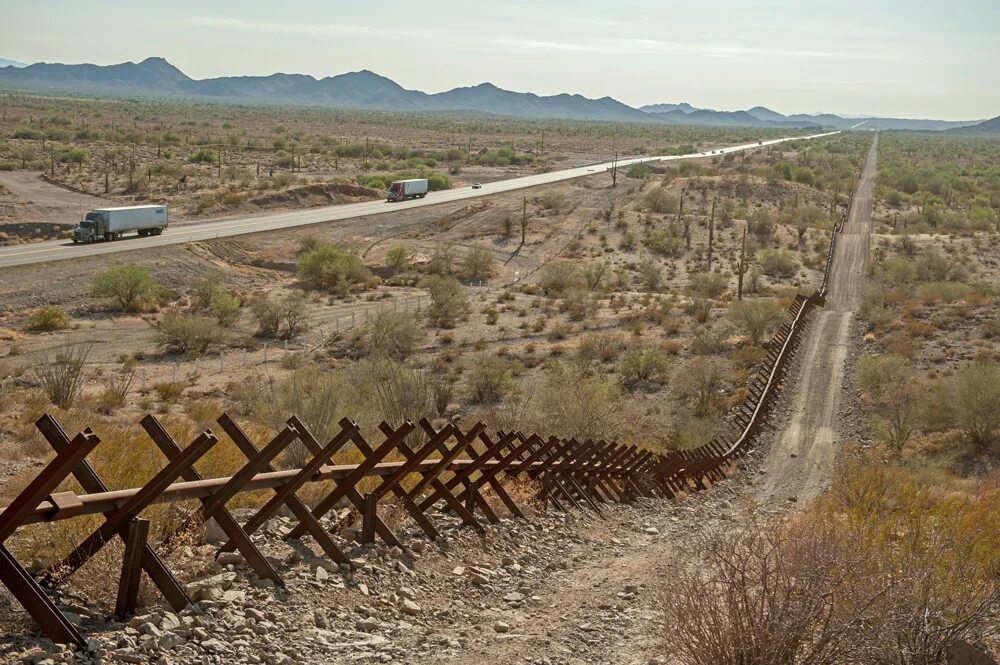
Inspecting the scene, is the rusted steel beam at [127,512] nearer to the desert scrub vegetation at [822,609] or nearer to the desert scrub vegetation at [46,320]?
the desert scrub vegetation at [822,609]

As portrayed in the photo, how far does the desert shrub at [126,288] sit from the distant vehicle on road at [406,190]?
139 ft

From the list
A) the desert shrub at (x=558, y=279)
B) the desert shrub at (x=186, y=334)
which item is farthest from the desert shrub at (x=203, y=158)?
the desert shrub at (x=186, y=334)

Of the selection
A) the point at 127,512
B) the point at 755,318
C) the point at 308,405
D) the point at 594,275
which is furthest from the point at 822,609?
the point at 594,275

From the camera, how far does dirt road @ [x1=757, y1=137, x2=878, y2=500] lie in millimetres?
28844

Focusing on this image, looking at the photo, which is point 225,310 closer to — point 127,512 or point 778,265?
point 127,512

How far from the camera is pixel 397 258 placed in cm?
6788

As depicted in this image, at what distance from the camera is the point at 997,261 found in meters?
80.6

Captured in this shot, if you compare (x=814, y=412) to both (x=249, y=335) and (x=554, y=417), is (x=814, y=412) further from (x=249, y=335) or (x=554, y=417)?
(x=249, y=335)

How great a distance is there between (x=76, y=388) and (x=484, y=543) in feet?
76.5

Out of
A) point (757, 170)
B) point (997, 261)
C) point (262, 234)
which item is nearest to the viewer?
point (262, 234)

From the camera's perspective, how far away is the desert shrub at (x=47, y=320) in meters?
44.9

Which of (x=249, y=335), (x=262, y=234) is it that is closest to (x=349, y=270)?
(x=262, y=234)

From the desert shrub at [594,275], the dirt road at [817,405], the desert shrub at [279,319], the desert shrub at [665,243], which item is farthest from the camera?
the desert shrub at [665,243]

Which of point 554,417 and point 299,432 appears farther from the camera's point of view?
point 554,417
